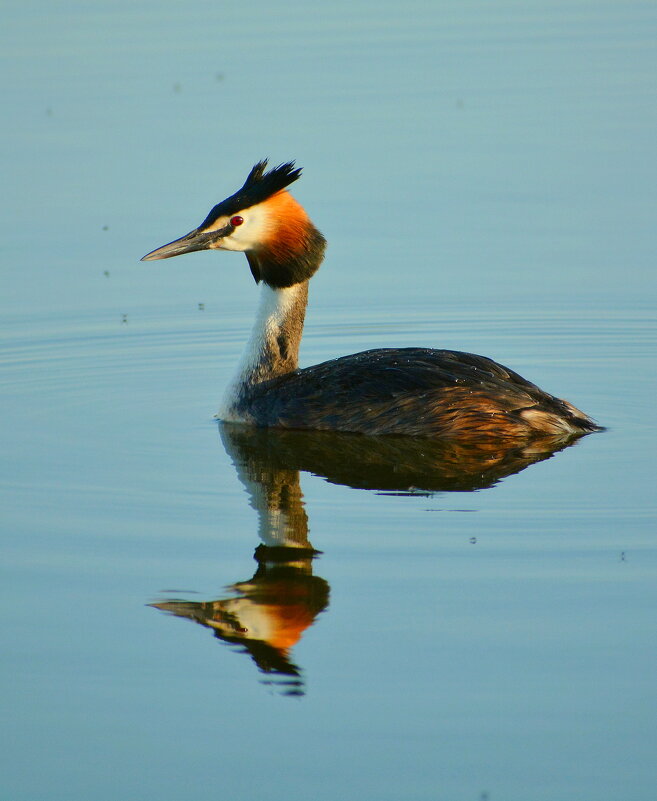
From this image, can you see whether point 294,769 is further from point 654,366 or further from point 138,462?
point 654,366

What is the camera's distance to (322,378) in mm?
9555

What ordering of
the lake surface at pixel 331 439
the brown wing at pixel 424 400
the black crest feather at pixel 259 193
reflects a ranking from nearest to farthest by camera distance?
the lake surface at pixel 331 439
the brown wing at pixel 424 400
the black crest feather at pixel 259 193

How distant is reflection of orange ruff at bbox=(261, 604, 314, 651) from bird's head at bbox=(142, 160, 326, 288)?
411 cm

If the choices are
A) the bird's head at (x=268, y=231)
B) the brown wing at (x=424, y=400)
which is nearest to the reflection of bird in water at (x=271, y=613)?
the brown wing at (x=424, y=400)

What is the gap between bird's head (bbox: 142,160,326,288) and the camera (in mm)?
10172

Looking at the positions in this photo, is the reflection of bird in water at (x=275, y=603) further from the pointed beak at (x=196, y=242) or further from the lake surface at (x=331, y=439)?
the pointed beak at (x=196, y=242)

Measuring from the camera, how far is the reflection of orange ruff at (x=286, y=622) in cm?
620

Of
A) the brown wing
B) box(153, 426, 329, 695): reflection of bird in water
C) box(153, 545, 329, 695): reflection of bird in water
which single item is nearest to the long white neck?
the brown wing

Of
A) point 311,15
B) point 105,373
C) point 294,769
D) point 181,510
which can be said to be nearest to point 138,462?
point 181,510

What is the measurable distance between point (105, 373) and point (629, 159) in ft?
23.4

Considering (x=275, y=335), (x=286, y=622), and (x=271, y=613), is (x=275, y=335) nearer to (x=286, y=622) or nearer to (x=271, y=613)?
(x=271, y=613)

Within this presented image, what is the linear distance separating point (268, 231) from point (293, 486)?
2437mm

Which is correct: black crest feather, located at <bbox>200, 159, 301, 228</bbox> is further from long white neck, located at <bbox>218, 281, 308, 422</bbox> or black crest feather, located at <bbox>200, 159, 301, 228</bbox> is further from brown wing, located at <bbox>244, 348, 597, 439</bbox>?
brown wing, located at <bbox>244, 348, 597, 439</bbox>

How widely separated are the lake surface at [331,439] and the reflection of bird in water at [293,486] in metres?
0.03
